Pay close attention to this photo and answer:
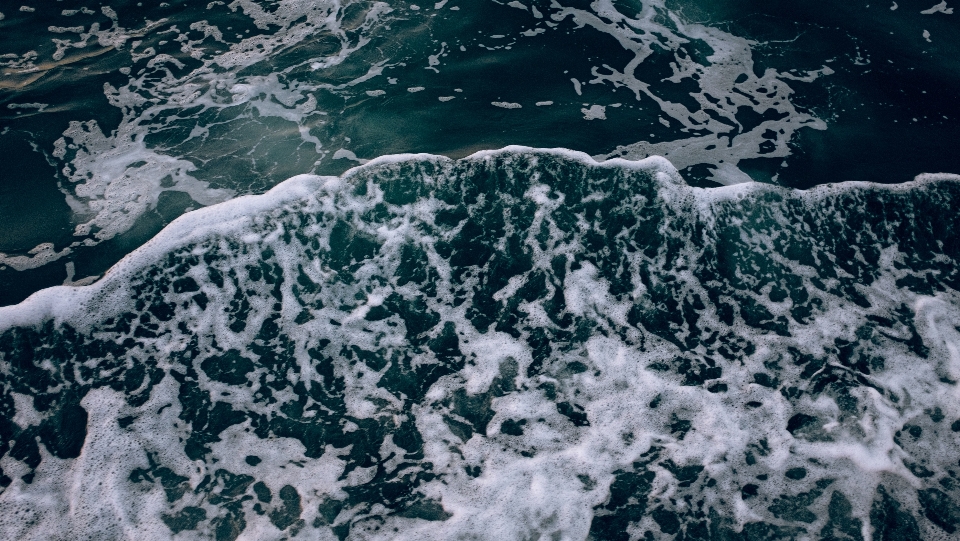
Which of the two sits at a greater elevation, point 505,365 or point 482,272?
point 482,272

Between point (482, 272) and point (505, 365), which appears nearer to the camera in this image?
point (505, 365)

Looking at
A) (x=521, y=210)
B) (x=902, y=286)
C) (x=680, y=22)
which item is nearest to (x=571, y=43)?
(x=680, y=22)

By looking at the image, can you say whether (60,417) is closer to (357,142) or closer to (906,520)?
(357,142)
